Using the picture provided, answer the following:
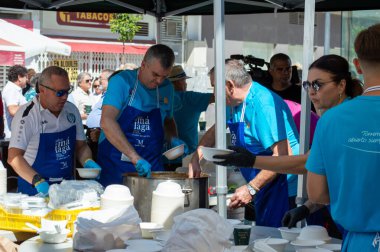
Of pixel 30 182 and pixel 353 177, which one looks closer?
pixel 353 177

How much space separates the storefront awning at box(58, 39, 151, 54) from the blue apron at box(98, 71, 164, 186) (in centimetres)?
1513

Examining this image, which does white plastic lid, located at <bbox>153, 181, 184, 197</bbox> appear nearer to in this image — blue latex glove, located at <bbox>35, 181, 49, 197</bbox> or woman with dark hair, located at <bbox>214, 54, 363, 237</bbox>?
woman with dark hair, located at <bbox>214, 54, 363, 237</bbox>

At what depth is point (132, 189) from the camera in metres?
3.34

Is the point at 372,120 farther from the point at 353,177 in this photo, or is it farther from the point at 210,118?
the point at 210,118

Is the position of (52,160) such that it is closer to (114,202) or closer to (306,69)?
(114,202)

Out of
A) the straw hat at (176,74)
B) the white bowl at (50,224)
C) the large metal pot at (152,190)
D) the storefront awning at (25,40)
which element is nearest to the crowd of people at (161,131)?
the large metal pot at (152,190)

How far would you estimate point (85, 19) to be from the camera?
65.7 ft

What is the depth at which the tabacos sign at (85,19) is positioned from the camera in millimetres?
19516

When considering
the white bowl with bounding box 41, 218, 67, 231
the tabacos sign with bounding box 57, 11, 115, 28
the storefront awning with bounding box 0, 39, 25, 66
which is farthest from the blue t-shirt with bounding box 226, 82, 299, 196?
the tabacos sign with bounding box 57, 11, 115, 28

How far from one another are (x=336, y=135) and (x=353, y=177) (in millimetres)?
138

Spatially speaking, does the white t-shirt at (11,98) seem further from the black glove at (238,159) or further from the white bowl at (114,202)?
the black glove at (238,159)

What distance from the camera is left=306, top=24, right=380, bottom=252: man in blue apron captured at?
2076 mm

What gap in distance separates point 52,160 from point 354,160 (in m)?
2.37

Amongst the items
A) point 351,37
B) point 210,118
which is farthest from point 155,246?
point 210,118
